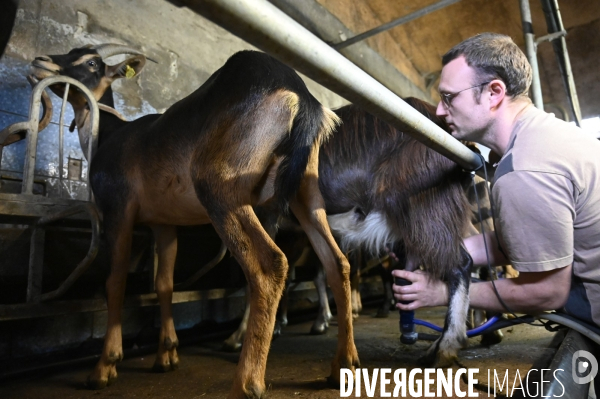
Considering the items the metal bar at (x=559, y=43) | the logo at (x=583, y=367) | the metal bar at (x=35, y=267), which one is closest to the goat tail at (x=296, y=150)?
the logo at (x=583, y=367)

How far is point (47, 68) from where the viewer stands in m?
3.05

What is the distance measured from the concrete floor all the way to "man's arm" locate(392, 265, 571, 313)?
1.56 ft

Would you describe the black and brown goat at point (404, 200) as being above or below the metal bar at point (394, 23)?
below

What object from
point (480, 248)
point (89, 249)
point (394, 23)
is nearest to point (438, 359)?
point (480, 248)

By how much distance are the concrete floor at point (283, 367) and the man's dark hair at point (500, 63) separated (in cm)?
133

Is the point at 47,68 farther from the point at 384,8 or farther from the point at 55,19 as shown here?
the point at 384,8

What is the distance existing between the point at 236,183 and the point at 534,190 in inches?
52.0

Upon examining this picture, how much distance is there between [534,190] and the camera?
140 cm

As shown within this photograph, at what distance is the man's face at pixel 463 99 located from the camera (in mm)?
1740

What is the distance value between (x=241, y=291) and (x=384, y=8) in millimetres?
5970

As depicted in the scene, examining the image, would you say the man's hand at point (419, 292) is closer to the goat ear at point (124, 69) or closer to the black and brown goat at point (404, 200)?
the black and brown goat at point (404, 200)

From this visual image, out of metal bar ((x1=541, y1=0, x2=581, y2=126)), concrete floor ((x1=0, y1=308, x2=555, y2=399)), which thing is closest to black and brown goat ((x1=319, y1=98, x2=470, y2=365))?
concrete floor ((x1=0, y1=308, x2=555, y2=399))

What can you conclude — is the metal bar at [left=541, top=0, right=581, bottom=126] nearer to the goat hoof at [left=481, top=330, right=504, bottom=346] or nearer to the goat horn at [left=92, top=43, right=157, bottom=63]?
the goat hoof at [left=481, top=330, right=504, bottom=346]

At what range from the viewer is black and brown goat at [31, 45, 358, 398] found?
2.00 meters
